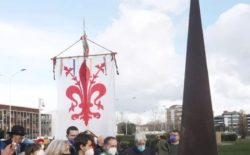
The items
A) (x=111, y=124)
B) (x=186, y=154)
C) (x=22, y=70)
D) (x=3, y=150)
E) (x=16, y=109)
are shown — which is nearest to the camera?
(x=186, y=154)

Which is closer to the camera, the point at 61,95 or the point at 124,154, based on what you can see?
the point at 124,154

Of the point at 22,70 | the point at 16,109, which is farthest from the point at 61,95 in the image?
the point at 16,109

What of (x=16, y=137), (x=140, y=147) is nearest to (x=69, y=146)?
(x=16, y=137)

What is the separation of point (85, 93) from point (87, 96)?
0.28 ft

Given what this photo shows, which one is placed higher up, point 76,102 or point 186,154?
point 76,102

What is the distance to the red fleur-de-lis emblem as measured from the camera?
9.51m

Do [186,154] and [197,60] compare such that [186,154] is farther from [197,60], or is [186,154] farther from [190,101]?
[197,60]

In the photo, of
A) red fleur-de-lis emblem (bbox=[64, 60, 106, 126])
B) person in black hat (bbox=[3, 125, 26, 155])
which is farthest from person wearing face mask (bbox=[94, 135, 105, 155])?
person in black hat (bbox=[3, 125, 26, 155])

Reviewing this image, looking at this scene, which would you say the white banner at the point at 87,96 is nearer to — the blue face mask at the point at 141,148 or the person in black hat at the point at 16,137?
the blue face mask at the point at 141,148

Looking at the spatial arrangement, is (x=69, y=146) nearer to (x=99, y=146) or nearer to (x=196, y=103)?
(x=99, y=146)

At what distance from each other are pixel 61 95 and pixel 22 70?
3616cm

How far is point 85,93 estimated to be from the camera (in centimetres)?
966

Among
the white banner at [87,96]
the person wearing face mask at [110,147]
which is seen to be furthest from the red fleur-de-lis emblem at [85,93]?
the person wearing face mask at [110,147]

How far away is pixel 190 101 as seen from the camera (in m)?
5.48
